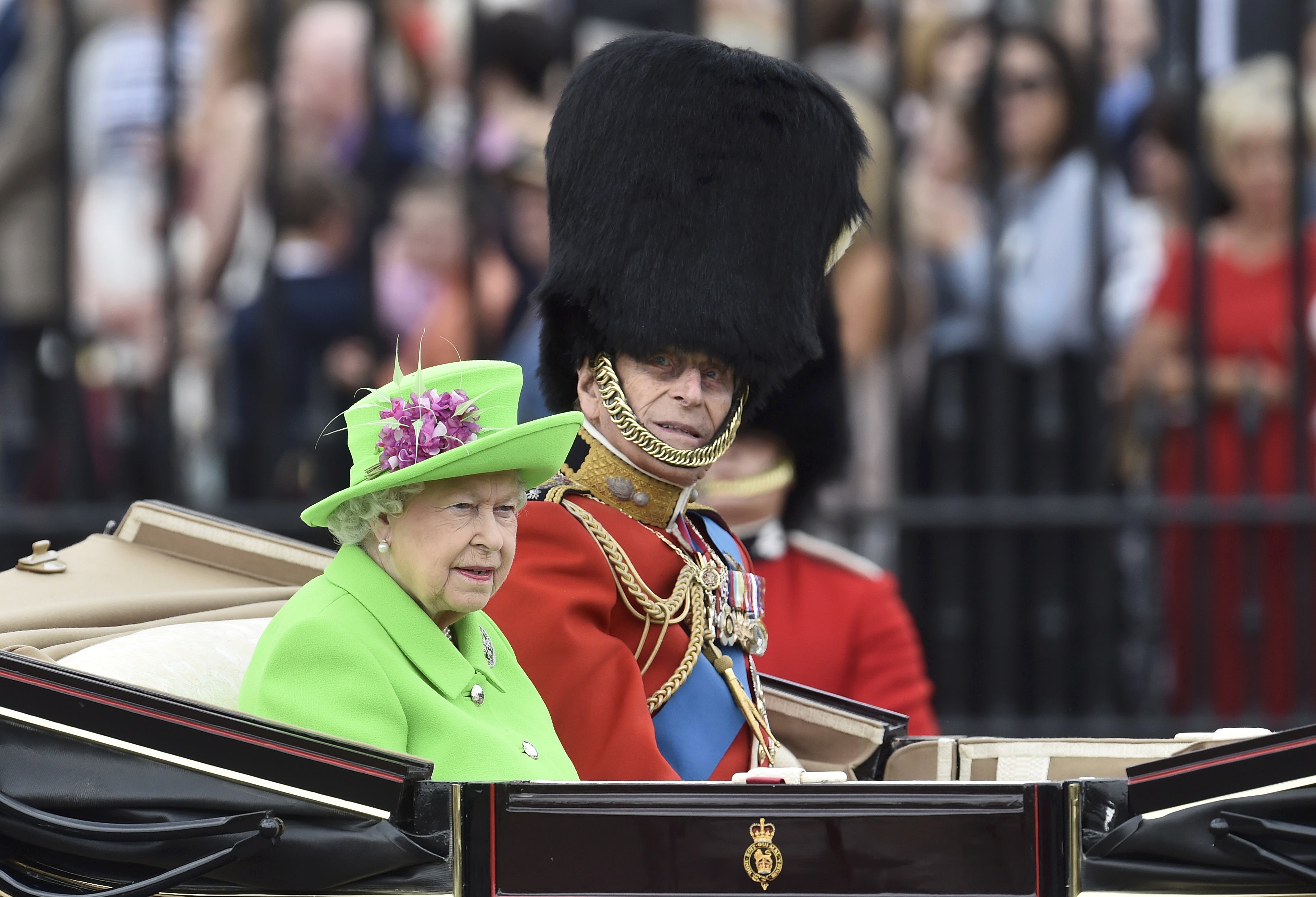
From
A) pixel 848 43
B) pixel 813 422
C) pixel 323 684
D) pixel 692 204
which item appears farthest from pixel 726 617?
pixel 848 43

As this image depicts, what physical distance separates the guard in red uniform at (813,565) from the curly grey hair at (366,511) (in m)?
1.91

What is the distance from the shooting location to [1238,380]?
6.05 m

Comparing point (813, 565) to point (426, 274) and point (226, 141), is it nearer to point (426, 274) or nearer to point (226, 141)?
point (426, 274)

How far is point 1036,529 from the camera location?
613 centimetres

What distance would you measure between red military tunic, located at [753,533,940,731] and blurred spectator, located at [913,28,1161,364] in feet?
4.44

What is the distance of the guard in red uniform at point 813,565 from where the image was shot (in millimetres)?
4688

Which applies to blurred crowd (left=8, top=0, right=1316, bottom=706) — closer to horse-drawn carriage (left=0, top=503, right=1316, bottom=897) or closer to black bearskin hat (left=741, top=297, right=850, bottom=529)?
black bearskin hat (left=741, top=297, right=850, bottom=529)

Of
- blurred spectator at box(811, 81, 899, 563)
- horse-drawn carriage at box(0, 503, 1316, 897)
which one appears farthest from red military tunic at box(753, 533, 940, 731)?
horse-drawn carriage at box(0, 503, 1316, 897)

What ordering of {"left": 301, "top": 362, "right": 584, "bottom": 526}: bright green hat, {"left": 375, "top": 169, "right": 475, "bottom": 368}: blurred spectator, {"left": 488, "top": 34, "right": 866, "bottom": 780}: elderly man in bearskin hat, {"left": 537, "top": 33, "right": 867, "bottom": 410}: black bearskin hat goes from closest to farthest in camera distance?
{"left": 301, "top": 362, "right": 584, "bottom": 526}: bright green hat, {"left": 488, "top": 34, "right": 866, "bottom": 780}: elderly man in bearskin hat, {"left": 537, "top": 33, "right": 867, "bottom": 410}: black bearskin hat, {"left": 375, "top": 169, "right": 475, "bottom": 368}: blurred spectator

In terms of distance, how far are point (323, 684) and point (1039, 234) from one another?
396 cm

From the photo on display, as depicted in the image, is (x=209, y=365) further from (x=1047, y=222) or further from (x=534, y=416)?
(x=1047, y=222)

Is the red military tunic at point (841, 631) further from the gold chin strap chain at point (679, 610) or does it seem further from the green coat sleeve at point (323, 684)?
the green coat sleeve at point (323, 684)

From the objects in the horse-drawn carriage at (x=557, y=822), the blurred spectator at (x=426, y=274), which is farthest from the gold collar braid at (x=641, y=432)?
the blurred spectator at (x=426, y=274)

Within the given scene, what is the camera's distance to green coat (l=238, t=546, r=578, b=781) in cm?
257
